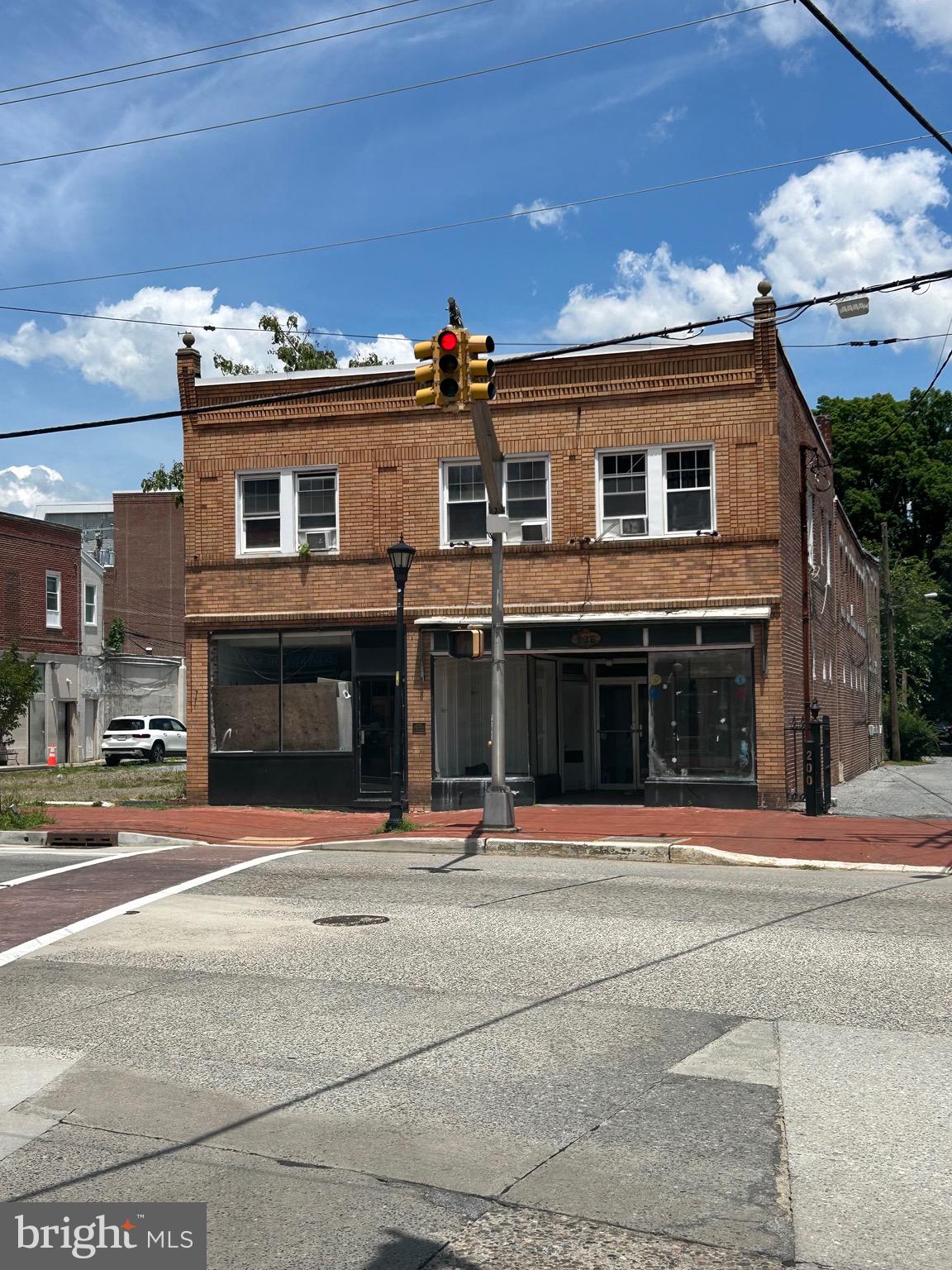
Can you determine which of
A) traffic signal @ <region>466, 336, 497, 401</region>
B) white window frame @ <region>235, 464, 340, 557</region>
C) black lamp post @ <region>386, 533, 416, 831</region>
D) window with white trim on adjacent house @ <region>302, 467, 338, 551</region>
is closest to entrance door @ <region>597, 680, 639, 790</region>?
window with white trim on adjacent house @ <region>302, 467, 338, 551</region>

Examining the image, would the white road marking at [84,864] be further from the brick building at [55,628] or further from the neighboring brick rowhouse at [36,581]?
the neighboring brick rowhouse at [36,581]

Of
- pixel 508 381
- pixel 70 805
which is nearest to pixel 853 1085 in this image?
pixel 508 381

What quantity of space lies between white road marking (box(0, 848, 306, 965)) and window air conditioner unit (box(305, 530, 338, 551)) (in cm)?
860

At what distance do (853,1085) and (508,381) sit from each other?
58.7ft

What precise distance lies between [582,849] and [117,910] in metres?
6.95

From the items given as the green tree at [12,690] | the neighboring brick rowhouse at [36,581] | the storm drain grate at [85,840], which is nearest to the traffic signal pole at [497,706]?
the storm drain grate at [85,840]

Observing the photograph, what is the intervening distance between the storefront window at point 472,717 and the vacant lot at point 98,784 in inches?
243

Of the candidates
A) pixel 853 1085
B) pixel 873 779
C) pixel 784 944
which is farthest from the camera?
pixel 873 779

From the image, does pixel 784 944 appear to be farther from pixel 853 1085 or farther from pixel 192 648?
pixel 192 648

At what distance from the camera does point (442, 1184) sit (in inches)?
211

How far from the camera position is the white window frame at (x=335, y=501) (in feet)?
79.0

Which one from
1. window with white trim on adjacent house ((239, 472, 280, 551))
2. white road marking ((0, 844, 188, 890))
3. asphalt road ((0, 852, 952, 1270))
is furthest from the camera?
window with white trim on adjacent house ((239, 472, 280, 551))

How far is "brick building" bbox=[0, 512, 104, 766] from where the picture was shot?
4944 centimetres

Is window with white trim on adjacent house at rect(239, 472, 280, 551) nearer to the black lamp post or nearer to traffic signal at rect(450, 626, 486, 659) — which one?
the black lamp post
